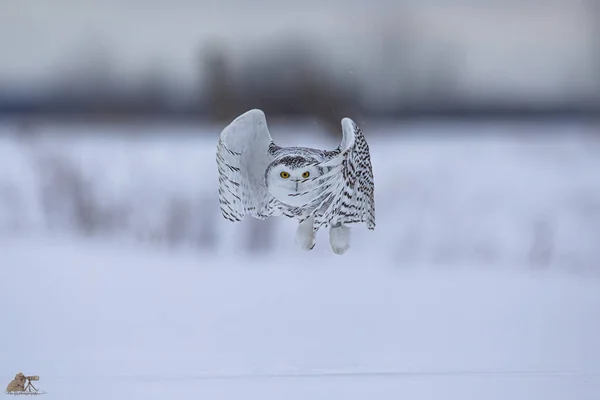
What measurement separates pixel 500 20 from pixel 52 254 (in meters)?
1.39

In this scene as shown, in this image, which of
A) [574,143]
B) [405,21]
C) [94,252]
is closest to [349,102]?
[405,21]

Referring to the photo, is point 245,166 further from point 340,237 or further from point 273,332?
point 273,332

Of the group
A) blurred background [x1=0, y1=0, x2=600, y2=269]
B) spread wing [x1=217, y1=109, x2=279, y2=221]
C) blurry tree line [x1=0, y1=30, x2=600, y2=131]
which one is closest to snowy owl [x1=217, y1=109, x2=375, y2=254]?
spread wing [x1=217, y1=109, x2=279, y2=221]

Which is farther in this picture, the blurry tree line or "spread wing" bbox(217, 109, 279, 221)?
the blurry tree line

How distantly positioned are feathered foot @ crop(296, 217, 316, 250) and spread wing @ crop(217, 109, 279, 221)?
91mm

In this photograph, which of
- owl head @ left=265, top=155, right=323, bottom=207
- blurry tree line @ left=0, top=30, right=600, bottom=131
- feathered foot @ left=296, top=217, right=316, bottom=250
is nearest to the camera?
owl head @ left=265, top=155, right=323, bottom=207

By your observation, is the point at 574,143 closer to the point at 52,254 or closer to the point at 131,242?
the point at 131,242

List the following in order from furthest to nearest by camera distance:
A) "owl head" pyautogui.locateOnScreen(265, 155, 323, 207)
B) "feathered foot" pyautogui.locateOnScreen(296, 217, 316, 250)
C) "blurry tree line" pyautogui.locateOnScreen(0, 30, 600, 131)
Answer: "blurry tree line" pyautogui.locateOnScreen(0, 30, 600, 131)
"feathered foot" pyautogui.locateOnScreen(296, 217, 316, 250)
"owl head" pyautogui.locateOnScreen(265, 155, 323, 207)

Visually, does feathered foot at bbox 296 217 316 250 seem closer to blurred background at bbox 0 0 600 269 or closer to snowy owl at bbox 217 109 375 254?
snowy owl at bbox 217 109 375 254

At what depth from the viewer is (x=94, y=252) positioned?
221 centimetres

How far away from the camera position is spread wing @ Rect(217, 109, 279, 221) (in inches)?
59.7

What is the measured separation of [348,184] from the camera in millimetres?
1564

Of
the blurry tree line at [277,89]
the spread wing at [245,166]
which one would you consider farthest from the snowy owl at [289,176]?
the blurry tree line at [277,89]

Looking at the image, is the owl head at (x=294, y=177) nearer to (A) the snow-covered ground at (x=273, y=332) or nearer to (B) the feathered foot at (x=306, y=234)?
(B) the feathered foot at (x=306, y=234)
